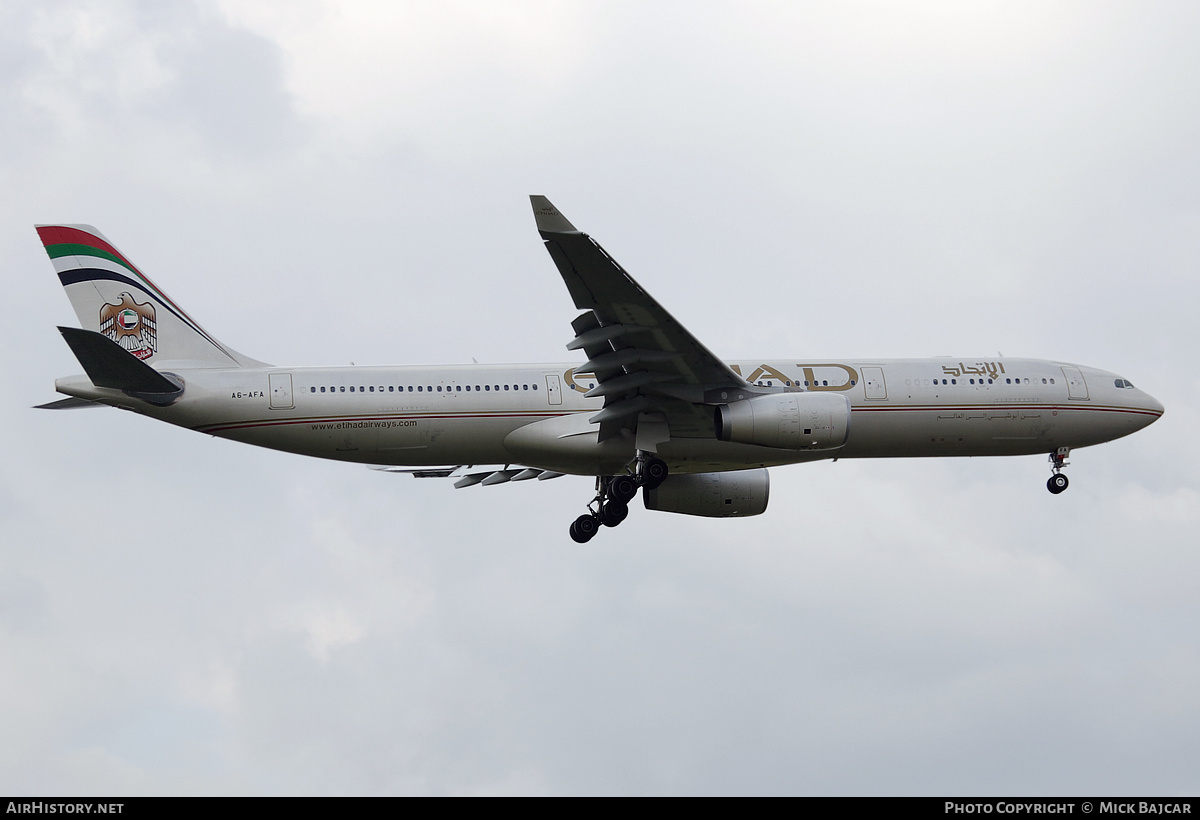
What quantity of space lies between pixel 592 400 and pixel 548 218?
8.85 metres

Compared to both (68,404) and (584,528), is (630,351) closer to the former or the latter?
(584,528)

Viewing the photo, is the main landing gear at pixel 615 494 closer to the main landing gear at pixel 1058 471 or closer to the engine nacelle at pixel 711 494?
the engine nacelle at pixel 711 494

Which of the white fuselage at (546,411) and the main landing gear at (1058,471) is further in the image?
the main landing gear at (1058,471)


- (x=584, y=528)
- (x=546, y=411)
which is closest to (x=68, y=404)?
(x=546, y=411)

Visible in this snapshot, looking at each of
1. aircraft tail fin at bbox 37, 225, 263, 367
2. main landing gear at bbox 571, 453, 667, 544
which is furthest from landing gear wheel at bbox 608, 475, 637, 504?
aircraft tail fin at bbox 37, 225, 263, 367

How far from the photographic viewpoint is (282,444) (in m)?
37.8

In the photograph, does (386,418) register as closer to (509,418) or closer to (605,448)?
(509,418)

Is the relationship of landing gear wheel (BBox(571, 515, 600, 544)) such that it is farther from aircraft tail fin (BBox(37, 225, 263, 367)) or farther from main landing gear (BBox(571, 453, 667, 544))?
aircraft tail fin (BBox(37, 225, 263, 367))

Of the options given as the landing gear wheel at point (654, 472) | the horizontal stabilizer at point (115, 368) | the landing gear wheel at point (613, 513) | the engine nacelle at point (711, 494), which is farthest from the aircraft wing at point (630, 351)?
the horizontal stabilizer at point (115, 368)

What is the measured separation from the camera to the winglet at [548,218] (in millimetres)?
30766

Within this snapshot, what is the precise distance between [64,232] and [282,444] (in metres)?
8.96
